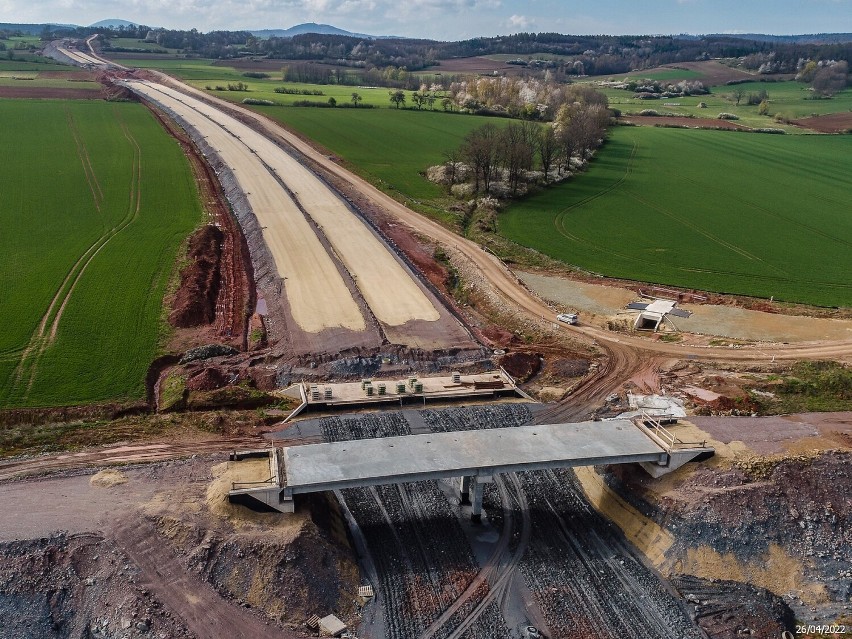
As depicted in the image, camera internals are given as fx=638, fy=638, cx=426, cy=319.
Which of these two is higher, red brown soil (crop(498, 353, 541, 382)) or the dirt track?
the dirt track

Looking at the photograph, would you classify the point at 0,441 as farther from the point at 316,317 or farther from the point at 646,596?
the point at 646,596

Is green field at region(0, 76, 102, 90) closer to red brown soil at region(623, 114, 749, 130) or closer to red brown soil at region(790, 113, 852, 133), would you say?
red brown soil at region(623, 114, 749, 130)

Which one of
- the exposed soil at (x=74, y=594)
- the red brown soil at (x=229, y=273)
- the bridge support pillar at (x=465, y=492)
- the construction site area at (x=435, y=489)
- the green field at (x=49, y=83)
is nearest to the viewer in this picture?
the exposed soil at (x=74, y=594)

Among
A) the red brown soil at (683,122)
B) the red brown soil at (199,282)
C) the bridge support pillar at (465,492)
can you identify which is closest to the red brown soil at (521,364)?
the bridge support pillar at (465,492)

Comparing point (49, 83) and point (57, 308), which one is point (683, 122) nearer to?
point (57, 308)

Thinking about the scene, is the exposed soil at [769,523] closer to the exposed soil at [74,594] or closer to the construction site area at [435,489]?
the construction site area at [435,489]
